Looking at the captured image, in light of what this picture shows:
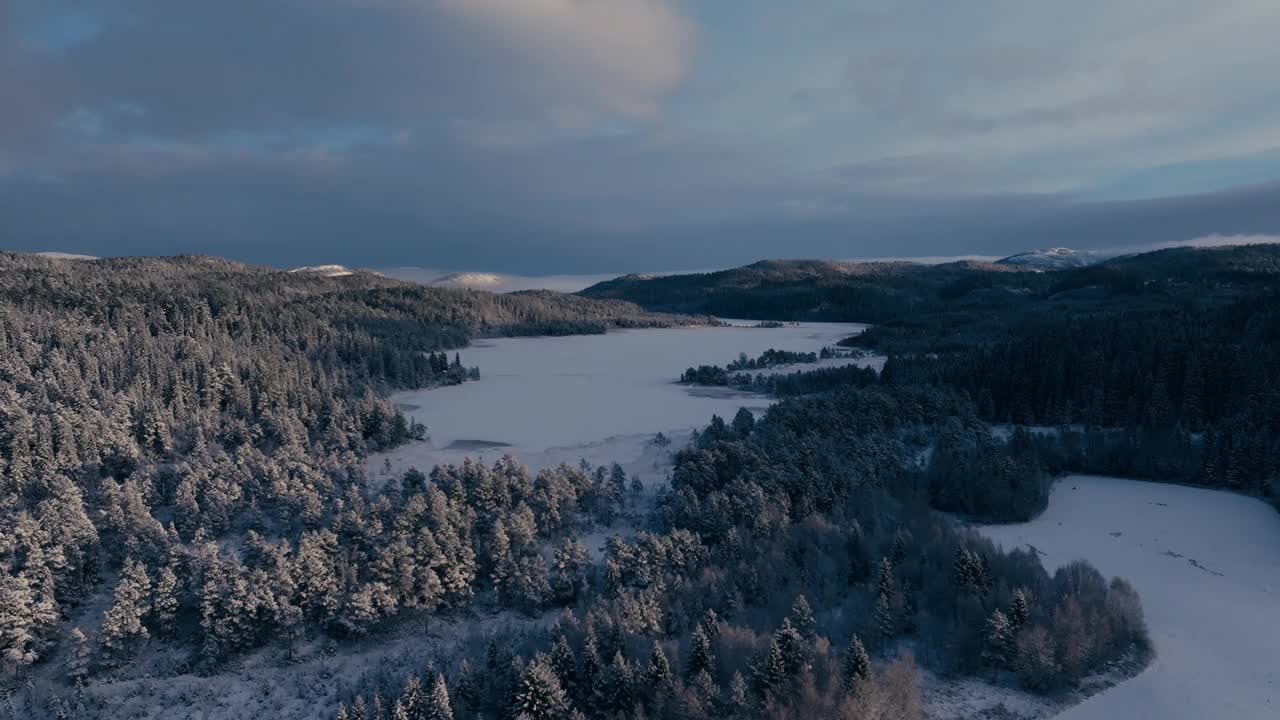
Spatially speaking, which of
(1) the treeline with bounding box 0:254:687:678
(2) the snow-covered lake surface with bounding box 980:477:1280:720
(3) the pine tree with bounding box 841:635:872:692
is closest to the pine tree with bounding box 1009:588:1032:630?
(2) the snow-covered lake surface with bounding box 980:477:1280:720

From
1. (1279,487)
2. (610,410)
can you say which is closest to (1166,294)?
(1279,487)

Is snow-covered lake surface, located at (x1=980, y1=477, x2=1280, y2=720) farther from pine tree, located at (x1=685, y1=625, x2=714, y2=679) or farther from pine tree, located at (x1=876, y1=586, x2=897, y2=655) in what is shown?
pine tree, located at (x1=685, y1=625, x2=714, y2=679)

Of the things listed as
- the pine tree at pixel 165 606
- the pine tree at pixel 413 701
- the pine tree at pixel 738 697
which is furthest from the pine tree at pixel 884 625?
the pine tree at pixel 165 606

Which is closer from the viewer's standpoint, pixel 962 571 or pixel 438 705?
pixel 438 705

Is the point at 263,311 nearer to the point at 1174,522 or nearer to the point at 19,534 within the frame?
the point at 19,534

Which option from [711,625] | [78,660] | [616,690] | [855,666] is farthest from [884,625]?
[78,660]

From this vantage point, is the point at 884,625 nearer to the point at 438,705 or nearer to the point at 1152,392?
the point at 438,705
